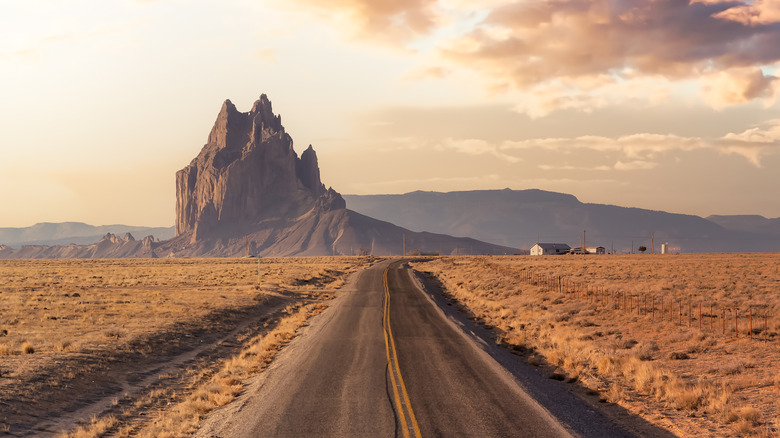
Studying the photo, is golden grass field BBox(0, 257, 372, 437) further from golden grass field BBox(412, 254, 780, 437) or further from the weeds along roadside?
golden grass field BBox(412, 254, 780, 437)

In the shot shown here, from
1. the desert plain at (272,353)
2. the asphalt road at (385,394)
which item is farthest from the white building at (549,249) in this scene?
the asphalt road at (385,394)

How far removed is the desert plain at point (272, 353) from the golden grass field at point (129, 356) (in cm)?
7

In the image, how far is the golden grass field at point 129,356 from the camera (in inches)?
657

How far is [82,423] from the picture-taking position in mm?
16312

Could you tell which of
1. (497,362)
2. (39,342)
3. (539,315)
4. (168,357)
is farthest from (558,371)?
(39,342)

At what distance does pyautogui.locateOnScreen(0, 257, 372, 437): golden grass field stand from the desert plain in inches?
2.7

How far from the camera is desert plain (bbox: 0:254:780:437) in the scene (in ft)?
53.3

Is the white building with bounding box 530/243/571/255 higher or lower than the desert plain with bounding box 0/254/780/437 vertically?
higher

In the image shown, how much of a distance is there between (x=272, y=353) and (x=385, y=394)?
1006 cm

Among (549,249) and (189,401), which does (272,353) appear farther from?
(549,249)

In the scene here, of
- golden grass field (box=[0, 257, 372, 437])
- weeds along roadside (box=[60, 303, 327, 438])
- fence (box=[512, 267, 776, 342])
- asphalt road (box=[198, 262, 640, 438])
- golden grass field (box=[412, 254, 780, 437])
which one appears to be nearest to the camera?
asphalt road (box=[198, 262, 640, 438])

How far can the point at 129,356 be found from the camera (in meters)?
24.4

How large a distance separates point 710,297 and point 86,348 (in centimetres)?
3832

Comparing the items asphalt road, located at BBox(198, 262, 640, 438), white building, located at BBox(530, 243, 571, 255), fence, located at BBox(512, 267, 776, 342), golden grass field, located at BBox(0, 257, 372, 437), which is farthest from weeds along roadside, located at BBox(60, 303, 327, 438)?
white building, located at BBox(530, 243, 571, 255)
